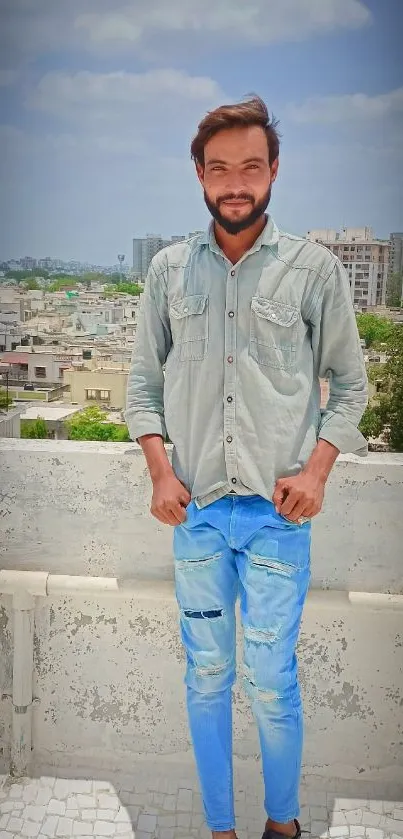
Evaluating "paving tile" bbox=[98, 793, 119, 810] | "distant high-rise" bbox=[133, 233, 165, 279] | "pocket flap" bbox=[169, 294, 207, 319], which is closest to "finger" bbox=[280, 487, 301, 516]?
"pocket flap" bbox=[169, 294, 207, 319]

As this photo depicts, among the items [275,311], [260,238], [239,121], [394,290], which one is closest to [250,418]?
[275,311]

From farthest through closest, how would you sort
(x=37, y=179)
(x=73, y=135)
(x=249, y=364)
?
(x=73, y=135) < (x=37, y=179) < (x=249, y=364)

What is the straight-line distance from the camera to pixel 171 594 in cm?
196

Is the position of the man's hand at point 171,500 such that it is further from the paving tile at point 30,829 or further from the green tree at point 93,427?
the paving tile at point 30,829

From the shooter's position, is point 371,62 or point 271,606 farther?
point 371,62

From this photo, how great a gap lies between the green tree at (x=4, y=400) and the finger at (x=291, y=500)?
1069 mm

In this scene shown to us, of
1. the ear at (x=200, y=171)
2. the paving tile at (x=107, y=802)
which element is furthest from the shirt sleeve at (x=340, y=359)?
the paving tile at (x=107, y=802)

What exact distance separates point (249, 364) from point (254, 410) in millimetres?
95

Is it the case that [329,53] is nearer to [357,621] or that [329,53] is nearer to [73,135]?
[73,135]

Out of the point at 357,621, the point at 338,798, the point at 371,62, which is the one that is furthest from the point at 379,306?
the point at 338,798

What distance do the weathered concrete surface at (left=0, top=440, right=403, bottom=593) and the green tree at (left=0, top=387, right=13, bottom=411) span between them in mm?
215

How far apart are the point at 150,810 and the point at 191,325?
4.11ft

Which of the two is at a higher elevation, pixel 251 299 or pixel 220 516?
pixel 251 299

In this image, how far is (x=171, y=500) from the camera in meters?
1.58
